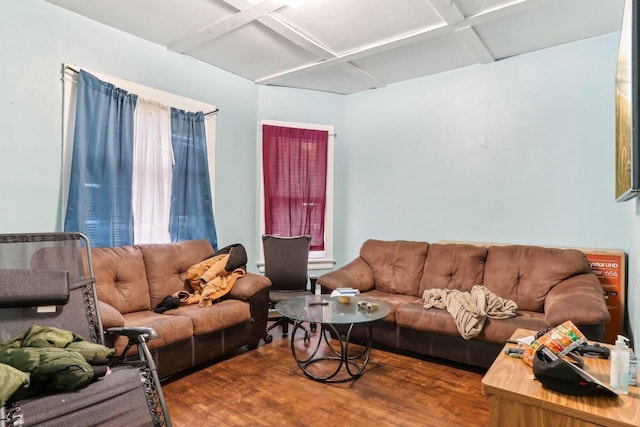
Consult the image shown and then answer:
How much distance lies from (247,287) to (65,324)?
1369 millimetres

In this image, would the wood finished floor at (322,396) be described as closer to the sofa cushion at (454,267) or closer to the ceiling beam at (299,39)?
the sofa cushion at (454,267)

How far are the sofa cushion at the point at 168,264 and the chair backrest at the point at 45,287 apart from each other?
34.8 inches

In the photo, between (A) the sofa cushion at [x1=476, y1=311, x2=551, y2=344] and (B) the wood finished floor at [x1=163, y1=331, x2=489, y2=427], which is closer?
(B) the wood finished floor at [x1=163, y1=331, x2=489, y2=427]

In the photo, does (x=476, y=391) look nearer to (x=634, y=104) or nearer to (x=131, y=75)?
(x=634, y=104)

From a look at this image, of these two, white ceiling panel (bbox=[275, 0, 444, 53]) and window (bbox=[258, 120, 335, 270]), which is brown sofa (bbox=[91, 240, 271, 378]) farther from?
white ceiling panel (bbox=[275, 0, 444, 53])

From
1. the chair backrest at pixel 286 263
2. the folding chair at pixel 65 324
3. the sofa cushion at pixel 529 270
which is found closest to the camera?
the folding chair at pixel 65 324

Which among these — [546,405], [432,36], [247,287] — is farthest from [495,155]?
[546,405]

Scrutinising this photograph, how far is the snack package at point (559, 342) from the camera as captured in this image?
4.63 feet

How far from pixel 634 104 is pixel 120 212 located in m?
3.38

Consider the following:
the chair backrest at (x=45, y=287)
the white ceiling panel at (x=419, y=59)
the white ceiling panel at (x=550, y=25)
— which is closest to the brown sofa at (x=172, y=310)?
the chair backrest at (x=45, y=287)

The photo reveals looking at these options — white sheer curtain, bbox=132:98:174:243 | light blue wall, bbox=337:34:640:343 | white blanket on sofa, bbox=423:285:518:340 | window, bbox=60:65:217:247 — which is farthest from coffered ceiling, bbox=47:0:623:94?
white blanket on sofa, bbox=423:285:518:340

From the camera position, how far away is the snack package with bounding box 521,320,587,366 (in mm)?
1411

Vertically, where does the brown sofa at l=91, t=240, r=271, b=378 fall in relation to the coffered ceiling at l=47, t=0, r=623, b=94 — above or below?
below

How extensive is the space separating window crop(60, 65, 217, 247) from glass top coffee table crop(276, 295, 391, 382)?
4.77 ft
